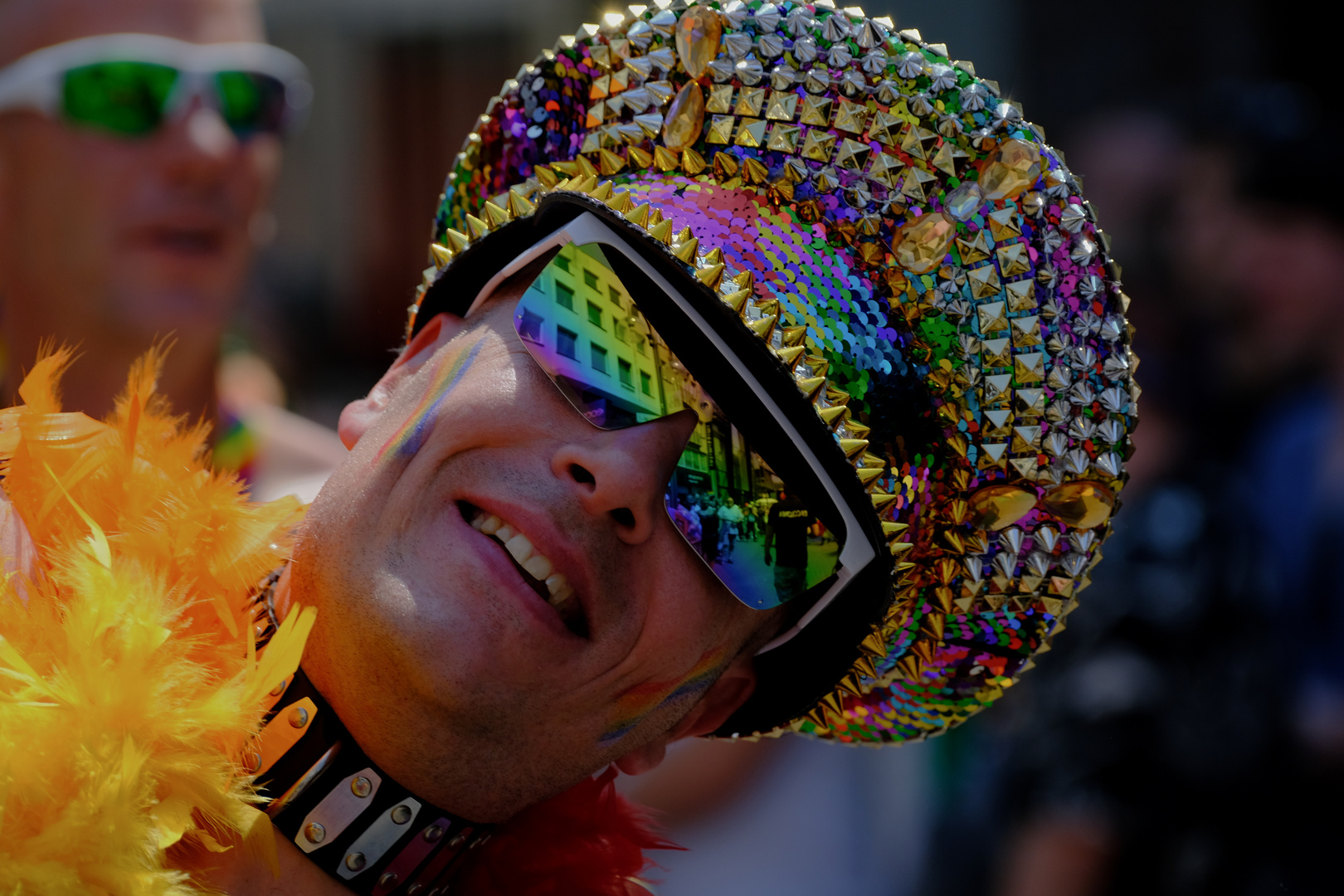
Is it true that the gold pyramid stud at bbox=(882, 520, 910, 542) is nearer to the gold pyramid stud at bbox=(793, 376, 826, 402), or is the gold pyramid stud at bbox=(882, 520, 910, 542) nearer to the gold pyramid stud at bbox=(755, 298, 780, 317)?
the gold pyramid stud at bbox=(793, 376, 826, 402)

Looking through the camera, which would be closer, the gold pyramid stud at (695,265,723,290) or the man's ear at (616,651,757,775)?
the gold pyramid stud at (695,265,723,290)

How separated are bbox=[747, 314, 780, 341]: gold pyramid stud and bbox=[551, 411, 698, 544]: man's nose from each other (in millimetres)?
138

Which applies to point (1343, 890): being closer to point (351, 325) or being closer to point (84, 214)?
point (84, 214)

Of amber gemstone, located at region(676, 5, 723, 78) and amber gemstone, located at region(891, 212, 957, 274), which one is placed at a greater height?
amber gemstone, located at region(676, 5, 723, 78)

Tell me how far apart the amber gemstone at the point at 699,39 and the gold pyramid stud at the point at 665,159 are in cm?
11

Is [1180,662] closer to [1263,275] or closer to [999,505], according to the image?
[1263,275]

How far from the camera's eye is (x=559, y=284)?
1.62m

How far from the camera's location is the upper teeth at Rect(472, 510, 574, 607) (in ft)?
5.07

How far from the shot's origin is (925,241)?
1608 mm

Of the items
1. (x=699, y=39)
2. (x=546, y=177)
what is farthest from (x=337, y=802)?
(x=699, y=39)

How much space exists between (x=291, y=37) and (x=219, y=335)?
10.4m

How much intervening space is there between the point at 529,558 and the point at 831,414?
419 mm

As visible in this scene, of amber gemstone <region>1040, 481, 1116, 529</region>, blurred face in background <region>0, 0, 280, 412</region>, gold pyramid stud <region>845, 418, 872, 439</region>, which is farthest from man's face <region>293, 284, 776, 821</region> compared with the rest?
blurred face in background <region>0, 0, 280, 412</region>

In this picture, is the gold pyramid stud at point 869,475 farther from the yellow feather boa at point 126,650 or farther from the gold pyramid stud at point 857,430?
the yellow feather boa at point 126,650
